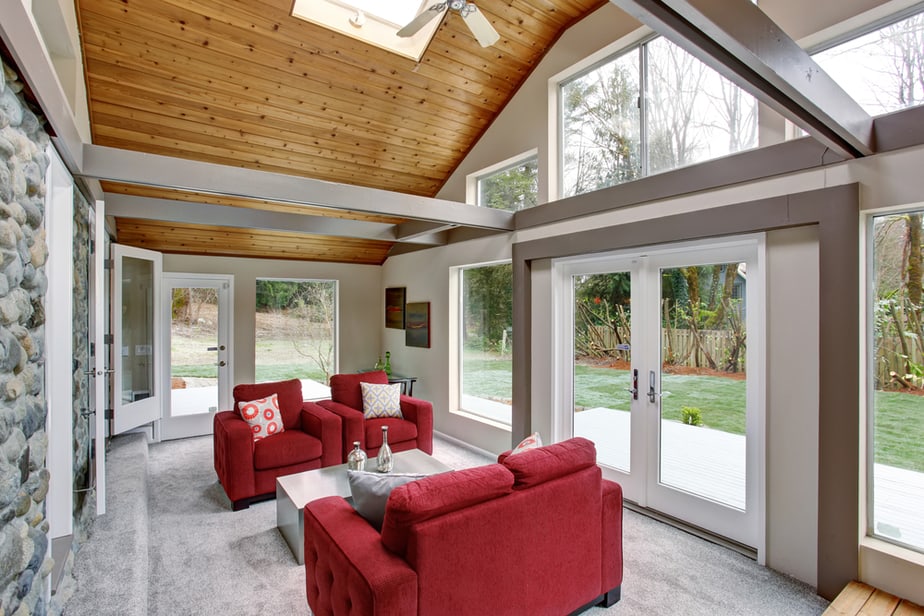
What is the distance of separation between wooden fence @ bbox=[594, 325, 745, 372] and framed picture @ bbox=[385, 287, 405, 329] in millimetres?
3835

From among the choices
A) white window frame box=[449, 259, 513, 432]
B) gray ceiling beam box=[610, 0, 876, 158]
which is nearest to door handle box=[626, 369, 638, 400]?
gray ceiling beam box=[610, 0, 876, 158]

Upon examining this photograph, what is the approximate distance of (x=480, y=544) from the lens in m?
1.83

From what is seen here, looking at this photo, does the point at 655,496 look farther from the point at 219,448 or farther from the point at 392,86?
the point at 392,86

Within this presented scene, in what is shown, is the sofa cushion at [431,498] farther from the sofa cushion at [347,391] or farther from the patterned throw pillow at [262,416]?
the sofa cushion at [347,391]

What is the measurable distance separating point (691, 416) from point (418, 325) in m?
3.59

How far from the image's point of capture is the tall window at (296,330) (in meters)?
6.19

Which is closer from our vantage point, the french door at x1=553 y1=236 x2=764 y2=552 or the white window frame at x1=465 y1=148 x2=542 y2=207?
the french door at x1=553 y1=236 x2=764 y2=552

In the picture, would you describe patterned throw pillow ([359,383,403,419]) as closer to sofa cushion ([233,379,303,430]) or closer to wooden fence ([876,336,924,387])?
sofa cushion ([233,379,303,430])

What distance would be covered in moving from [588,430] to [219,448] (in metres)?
3.16

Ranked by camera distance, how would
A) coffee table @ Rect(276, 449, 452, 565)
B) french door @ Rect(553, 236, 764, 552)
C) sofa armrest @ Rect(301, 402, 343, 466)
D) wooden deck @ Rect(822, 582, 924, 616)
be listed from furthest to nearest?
1. sofa armrest @ Rect(301, 402, 343, 466)
2. french door @ Rect(553, 236, 764, 552)
3. coffee table @ Rect(276, 449, 452, 565)
4. wooden deck @ Rect(822, 582, 924, 616)

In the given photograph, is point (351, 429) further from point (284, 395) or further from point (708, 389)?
point (708, 389)

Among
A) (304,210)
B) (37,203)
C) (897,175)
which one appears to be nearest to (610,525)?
(897,175)

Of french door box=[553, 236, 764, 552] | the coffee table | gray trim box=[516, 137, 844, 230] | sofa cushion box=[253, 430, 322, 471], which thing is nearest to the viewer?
gray trim box=[516, 137, 844, 230]

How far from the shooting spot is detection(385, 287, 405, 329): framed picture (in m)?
6.46
